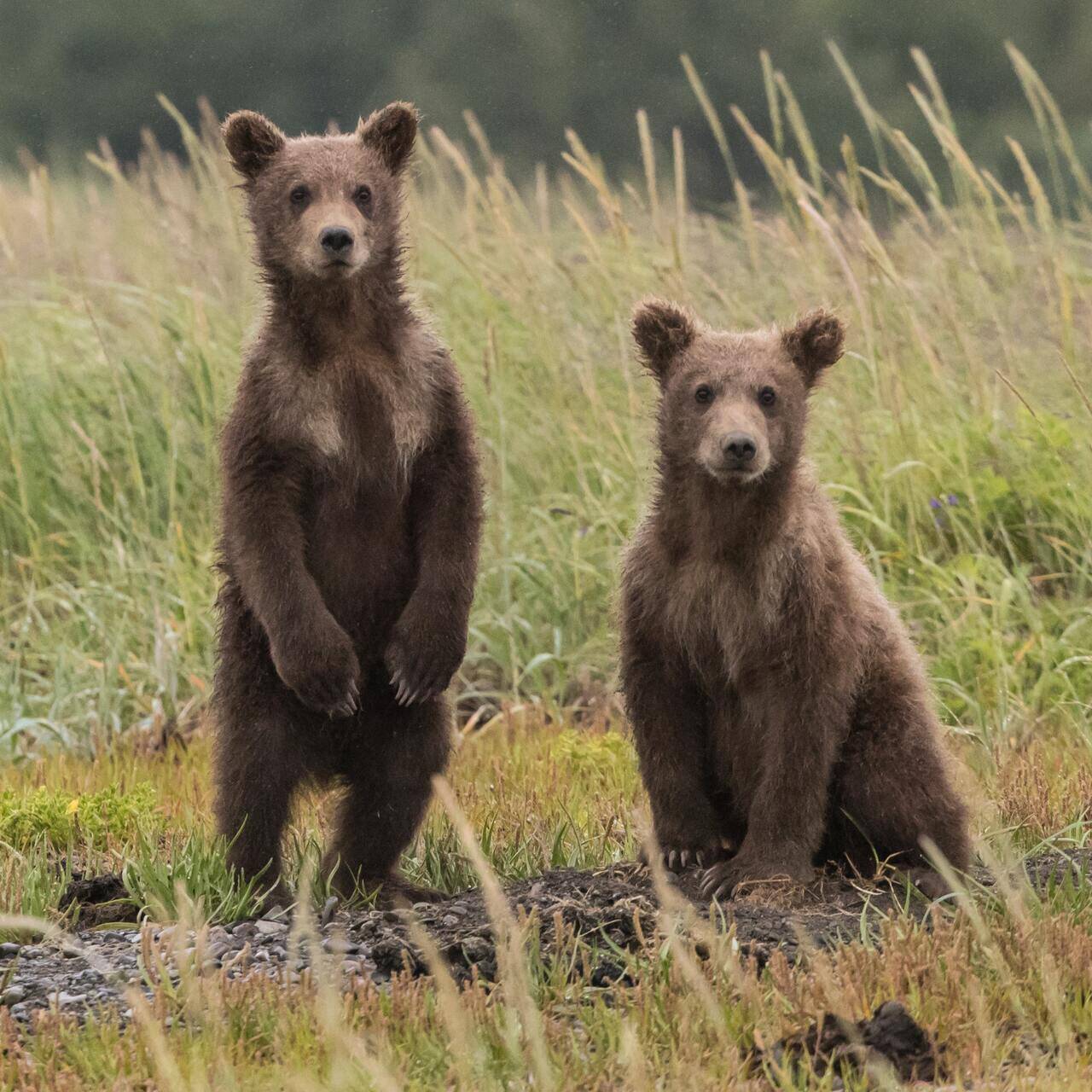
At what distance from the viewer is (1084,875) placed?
475 centimetres

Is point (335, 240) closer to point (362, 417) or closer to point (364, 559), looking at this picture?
point (362, 417)

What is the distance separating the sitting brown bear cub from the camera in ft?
16.5

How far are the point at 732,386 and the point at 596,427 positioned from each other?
3.29 metres

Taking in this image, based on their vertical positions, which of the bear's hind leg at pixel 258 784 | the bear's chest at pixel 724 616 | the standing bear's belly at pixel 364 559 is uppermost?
the standing bear's belly at pixel 364 559

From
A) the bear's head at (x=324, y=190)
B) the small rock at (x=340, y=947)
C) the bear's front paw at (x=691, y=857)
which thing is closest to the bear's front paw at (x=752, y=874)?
the bear's front paw at (x=691, y=857)

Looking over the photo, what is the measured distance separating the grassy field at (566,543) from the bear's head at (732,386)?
1.06 m

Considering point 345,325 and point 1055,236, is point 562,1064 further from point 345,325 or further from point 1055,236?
point 1055,236

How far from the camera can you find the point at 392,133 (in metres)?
5.46

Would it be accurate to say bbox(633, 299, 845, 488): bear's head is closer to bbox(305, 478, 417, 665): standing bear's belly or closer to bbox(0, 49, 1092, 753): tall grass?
bbox(305, 478, 417, 665): standing bear's belly

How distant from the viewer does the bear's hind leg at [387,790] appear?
527 cm

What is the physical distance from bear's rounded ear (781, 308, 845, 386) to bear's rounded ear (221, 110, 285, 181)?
152 cm

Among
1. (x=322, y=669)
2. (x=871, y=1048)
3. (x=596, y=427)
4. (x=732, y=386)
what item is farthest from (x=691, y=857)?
(x=596, y=427)

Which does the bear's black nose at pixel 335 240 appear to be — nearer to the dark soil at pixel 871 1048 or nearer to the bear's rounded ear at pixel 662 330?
the bear's rounded ear at pixel 662 330

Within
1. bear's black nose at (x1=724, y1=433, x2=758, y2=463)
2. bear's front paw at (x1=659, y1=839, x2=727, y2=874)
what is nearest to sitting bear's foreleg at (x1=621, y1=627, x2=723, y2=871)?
bear's front paw at (x1=659, y1=839, x2=727, y2=874)
